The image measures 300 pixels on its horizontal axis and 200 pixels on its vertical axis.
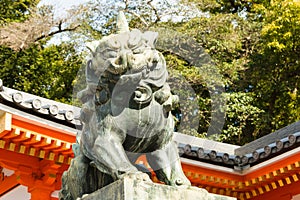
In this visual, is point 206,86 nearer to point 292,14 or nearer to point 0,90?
point 292,14

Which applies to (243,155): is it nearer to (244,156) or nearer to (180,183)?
(244,156)

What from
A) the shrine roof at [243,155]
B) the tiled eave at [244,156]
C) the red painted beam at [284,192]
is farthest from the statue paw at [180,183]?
the red painted beam at [284,192]

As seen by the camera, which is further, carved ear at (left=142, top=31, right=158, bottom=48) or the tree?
the tree

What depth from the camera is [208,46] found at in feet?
51.9

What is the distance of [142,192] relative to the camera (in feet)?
9.95

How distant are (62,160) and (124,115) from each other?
4345 mm

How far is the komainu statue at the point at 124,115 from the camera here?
10.8 feet

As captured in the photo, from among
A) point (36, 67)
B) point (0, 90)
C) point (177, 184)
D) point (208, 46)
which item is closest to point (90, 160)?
point (177, 184)

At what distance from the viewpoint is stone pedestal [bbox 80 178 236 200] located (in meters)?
3.00

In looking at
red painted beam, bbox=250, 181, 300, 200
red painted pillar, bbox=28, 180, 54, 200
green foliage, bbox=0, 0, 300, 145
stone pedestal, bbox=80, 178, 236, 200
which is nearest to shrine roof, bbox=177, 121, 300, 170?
red painted beam, bbox=250, 181, 300, 200

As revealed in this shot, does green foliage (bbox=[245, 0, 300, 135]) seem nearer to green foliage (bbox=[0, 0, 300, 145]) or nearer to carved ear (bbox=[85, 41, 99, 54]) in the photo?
green foliage (bbox=[0, 0, 300, 145])

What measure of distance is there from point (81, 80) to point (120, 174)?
0.88 metres

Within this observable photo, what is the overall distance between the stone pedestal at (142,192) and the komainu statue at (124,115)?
112 millimetres

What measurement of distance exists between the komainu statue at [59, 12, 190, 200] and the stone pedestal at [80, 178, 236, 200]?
0.11m
